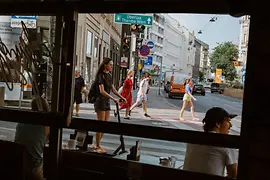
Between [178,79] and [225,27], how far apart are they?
5.02 feet

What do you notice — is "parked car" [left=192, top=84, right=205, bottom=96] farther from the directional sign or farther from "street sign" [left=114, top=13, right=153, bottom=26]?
the directional sign

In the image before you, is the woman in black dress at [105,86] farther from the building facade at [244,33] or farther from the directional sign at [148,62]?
the building facade at [244,33]

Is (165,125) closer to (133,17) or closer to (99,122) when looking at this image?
(99,122)

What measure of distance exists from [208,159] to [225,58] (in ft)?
2.54

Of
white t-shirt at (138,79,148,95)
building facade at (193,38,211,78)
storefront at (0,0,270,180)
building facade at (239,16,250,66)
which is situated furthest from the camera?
white t-shirt at (138,79,148,95)

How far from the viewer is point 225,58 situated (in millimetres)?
2482

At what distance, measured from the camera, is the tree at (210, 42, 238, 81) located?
2.24m

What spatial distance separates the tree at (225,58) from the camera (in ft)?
7.34

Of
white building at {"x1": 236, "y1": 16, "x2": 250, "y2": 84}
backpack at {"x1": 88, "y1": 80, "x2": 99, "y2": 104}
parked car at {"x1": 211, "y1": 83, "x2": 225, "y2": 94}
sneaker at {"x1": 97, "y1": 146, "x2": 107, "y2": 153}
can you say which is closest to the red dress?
backpack at {"x1": 88, "y1": 80, "x2": 99, "y2": 104}

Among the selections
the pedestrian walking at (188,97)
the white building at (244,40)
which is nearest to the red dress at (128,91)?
the pedestrian walking at (188,97)

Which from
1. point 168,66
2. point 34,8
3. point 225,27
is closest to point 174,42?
point 168,66

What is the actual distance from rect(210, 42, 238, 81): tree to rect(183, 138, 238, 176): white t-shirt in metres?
0.49

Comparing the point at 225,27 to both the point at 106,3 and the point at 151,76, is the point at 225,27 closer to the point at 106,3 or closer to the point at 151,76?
the point at 106,3

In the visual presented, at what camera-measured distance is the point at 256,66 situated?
63.4 inches
